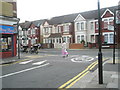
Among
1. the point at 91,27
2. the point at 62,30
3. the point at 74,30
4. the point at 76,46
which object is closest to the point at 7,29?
the point at 76,46

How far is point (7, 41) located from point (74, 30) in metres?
25.2

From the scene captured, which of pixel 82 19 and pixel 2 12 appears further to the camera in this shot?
pixel 82 19

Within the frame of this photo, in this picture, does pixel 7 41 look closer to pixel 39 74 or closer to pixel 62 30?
pixel 39 74

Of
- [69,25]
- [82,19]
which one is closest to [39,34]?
[69,25]

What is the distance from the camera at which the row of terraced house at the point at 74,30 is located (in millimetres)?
34562

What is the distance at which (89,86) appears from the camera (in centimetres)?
570

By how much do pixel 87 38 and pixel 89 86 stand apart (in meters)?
33.5

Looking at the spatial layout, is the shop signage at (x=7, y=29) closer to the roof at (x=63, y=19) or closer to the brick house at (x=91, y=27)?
the brick house at (x=91, y=27)

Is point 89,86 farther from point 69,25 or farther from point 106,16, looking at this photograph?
point 69,25

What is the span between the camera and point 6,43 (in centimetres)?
1756

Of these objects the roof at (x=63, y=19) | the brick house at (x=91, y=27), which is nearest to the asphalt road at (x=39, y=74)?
the brick house at (x=91, y=27)

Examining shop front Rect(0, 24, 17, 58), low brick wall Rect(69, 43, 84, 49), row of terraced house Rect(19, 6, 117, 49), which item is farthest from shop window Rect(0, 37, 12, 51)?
low brick wall Rect(69, 43, 84, 49)

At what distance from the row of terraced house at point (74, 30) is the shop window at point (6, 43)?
17544 millimetres

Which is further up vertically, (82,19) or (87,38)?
(82,19)
